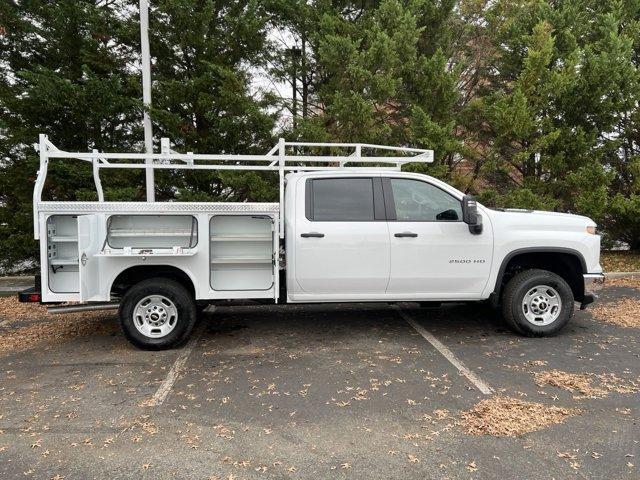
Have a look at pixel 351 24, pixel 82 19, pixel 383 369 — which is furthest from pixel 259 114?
pixel 383 369

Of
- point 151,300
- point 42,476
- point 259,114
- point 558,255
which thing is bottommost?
point 42,476

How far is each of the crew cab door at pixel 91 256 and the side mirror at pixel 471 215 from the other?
3915 mm

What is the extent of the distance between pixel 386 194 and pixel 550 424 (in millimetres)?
2911

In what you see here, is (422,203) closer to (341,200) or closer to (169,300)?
(341,200)

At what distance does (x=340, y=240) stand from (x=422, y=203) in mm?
1079

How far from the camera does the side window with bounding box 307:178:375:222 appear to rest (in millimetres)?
5477

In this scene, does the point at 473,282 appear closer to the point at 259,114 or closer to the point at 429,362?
the point at 429,362

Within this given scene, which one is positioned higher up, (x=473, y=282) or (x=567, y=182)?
(x=567, y=182)

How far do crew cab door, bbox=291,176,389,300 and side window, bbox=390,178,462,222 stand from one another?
0.71 ft

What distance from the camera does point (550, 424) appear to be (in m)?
3.58

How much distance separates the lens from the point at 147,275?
17.6 feet

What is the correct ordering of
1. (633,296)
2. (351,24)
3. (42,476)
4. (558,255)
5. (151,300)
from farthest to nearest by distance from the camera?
(351,24) → (633,296) → (558,255) → (151,300) → (42,476)

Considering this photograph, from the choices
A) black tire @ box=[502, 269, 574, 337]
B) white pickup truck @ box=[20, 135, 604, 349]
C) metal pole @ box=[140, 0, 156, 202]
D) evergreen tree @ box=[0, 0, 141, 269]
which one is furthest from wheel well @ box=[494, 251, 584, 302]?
evergreen tree @ box=[0, 0, 141, 269]

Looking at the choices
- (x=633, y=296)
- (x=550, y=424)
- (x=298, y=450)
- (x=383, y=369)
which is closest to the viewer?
(x=298, y=450)
